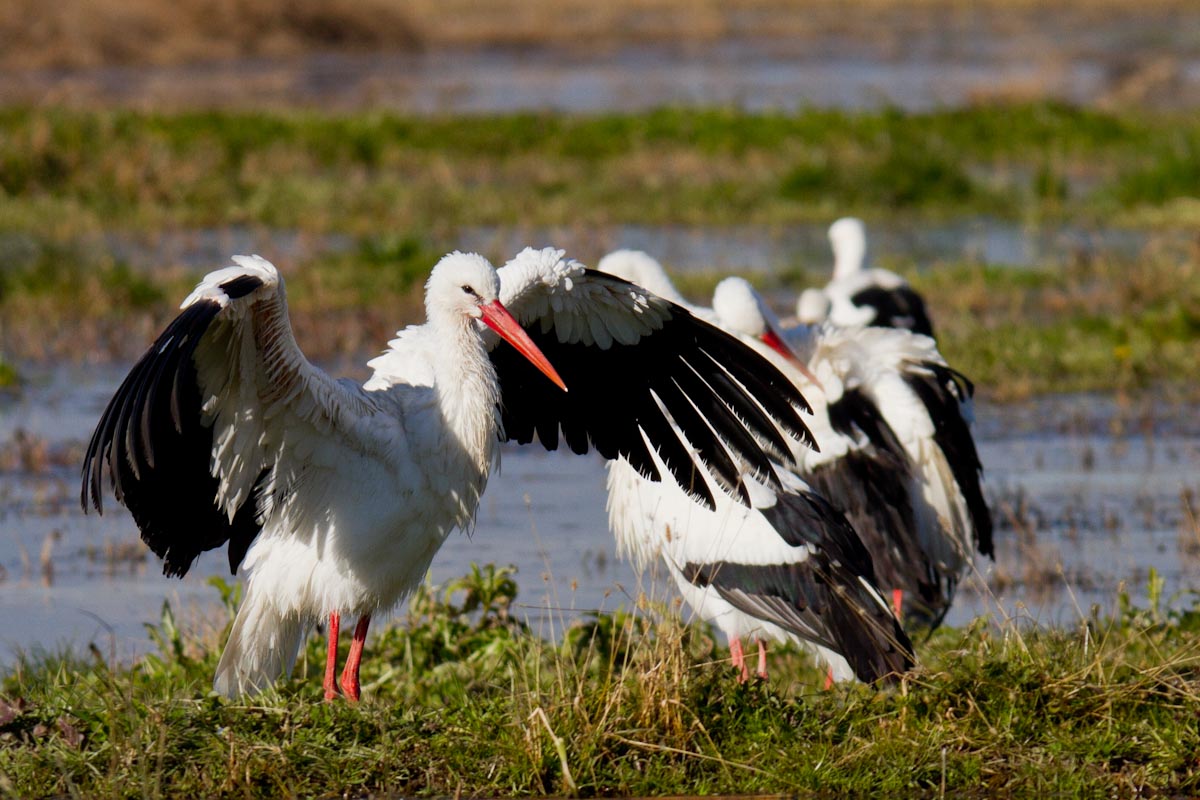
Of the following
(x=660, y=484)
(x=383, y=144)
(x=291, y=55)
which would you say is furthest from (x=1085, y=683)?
(x=291, y=55)

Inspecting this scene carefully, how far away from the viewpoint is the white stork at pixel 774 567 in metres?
5.50

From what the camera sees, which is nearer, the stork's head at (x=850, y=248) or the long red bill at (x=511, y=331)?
the long red bill at (x=511, y=331)

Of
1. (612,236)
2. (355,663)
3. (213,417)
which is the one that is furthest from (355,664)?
(612,236)

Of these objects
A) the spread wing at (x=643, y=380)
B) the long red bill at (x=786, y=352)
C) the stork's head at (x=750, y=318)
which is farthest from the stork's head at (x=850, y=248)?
the spread wing at (x=643, y=380)

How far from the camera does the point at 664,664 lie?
4.62 m

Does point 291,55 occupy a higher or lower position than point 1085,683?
higher

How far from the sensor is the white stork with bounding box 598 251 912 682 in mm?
5500

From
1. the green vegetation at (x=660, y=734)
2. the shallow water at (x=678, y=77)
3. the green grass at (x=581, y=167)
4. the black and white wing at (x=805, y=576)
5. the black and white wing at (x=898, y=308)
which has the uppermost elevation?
the shallow water at (x=678, y=77)

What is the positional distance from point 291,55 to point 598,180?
2050 centimetres

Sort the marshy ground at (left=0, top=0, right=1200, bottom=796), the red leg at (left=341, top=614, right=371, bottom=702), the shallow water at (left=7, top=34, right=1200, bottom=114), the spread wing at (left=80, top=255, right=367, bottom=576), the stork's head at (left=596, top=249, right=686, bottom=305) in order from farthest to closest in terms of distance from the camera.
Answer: the shallow water at (left=7, top=34, right=1200, bottom=114) → the stork's head at (left=596, top=249, right=686, bottom=305) → the red leg at (left=341, top=614, right=371, bottom=702) → the marshy ground at (left=0, top=0, right=1200, bottom=796) → the spread wing at (left=80, top=255, right=367, bottom=576)

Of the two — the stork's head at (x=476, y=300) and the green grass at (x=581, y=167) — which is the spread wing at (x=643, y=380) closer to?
the stork's head at (x=476, y=300)

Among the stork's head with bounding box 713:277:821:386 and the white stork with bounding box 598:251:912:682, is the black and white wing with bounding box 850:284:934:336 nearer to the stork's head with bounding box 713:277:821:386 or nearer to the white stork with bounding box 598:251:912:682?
the stork's head with bounding box 713:277:821:386

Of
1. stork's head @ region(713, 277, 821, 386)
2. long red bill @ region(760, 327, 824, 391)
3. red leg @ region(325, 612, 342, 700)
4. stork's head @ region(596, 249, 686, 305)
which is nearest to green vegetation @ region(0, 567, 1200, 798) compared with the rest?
red leg @ region(325, 612, 342, 700)

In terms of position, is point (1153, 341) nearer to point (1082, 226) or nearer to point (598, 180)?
point (1082, 226)
